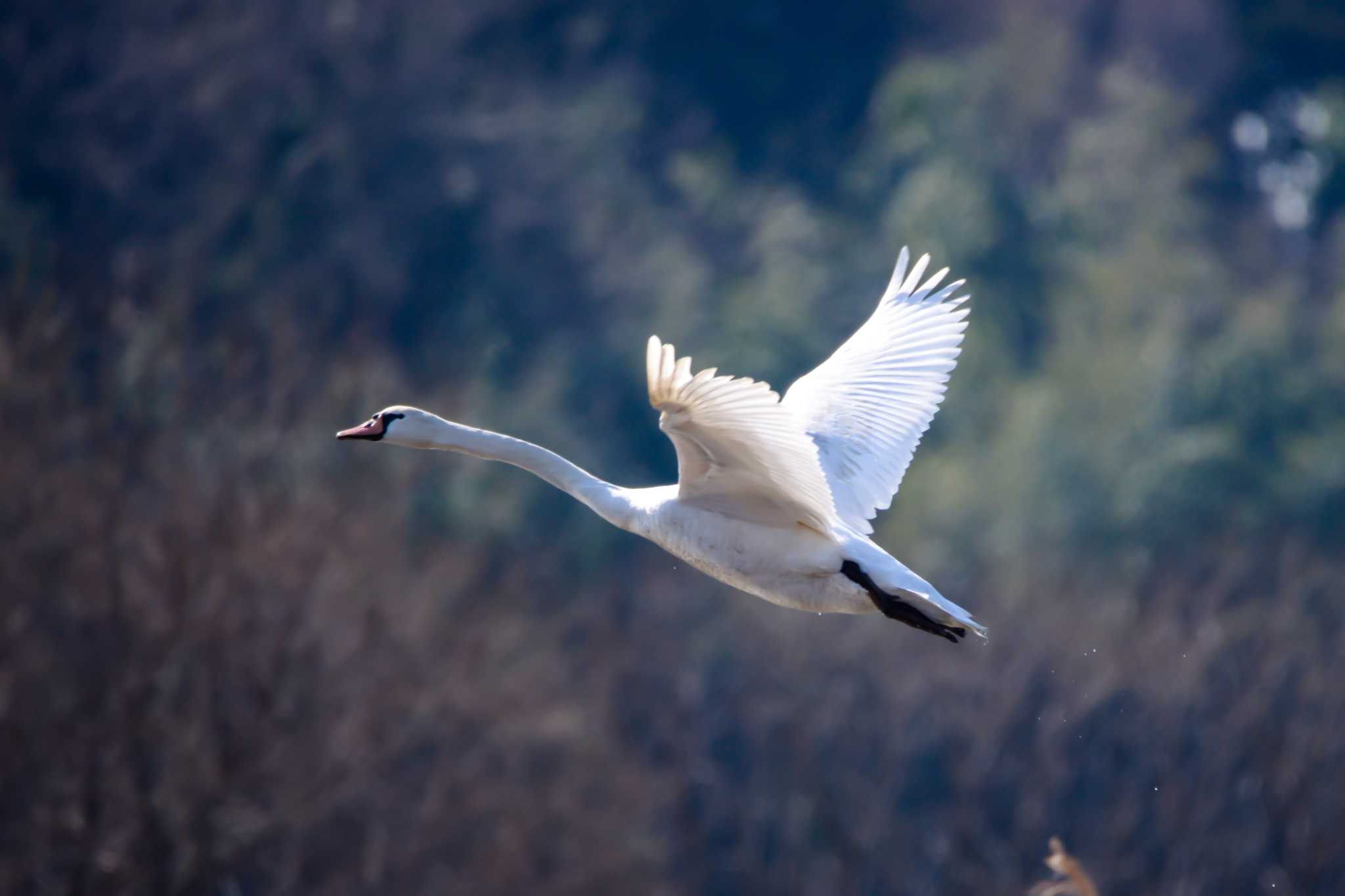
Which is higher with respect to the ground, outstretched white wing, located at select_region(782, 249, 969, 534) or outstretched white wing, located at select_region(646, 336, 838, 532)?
outstretched white wing, located at select_region(782, 249, 969, 534)

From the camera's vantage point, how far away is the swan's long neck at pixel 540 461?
29.8ft

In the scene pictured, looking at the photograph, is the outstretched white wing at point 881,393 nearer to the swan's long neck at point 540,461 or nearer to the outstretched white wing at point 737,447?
the outstretched white wing at point 737,447

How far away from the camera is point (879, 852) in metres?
27.5

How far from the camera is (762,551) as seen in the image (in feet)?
29.1

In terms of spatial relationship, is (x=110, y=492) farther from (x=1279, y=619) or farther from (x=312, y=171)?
(x=1279, y=619)

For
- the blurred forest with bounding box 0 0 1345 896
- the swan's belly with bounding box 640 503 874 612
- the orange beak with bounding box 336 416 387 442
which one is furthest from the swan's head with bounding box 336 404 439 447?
the blurred forest with bounding box 0 0 1345 896

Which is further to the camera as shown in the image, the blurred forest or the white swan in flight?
the blurred forest

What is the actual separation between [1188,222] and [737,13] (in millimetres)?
10276

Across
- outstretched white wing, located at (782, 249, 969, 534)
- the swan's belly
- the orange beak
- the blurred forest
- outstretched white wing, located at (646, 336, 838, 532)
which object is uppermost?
the blurred forest

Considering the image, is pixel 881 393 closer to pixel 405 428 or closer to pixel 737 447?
pixel 737 447

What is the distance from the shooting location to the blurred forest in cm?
2225

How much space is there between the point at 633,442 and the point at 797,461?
95.3 feet

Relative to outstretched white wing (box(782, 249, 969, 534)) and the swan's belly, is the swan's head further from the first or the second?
outstretched white wing (box(782, 249, 969, 534))

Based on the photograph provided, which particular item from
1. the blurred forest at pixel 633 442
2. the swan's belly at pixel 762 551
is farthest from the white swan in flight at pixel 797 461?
the blurred forest at pixel 633 442
